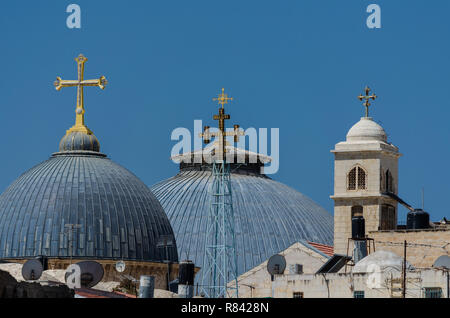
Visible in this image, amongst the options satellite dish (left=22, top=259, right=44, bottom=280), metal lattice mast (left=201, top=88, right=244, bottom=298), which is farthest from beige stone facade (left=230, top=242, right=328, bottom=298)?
satellite dish (left=22, top=259, right=44, bottom=280)

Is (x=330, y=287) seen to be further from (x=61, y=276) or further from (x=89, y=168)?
(x=89, y=168)

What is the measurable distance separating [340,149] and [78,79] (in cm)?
1563

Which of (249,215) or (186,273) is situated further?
(249,215)

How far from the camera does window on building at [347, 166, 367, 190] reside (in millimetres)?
90938

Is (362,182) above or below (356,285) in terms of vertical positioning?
above

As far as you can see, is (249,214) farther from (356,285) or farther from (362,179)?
(356,285)

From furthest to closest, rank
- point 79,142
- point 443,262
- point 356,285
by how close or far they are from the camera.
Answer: point 79,142, point 443,262, point 356,285

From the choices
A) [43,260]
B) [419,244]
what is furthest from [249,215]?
[419,244]

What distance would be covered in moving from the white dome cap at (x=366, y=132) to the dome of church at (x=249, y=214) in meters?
16.5

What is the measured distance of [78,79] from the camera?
322 ft

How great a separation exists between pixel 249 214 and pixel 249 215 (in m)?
0.09

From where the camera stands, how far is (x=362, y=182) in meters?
90.9
